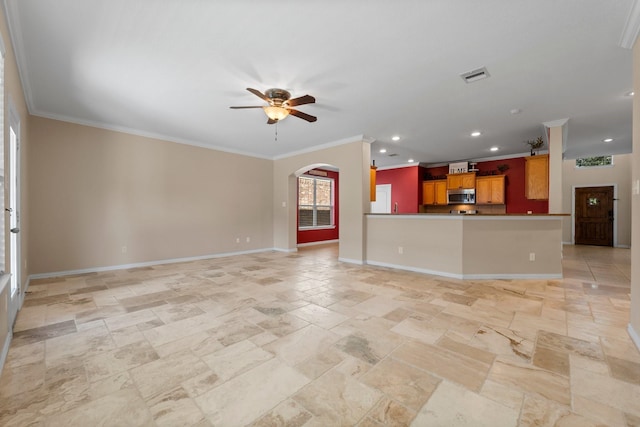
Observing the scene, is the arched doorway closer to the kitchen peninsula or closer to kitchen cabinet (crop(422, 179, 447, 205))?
kitchen cabinet (crop(422, 179, 447, 205))

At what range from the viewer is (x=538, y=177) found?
17.1 ft

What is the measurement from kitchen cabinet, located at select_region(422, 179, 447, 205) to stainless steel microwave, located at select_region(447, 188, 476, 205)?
0.23 m

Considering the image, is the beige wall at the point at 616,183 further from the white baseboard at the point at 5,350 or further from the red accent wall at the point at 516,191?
the white baseboard at the point at 5,350

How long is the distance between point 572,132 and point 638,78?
3.87 meters

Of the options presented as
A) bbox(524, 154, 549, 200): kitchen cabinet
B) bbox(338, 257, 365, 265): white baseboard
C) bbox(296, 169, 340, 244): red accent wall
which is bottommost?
bbox(338, 257, 365, 265): white baseboard

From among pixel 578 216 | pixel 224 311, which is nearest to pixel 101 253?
pixel 224 311

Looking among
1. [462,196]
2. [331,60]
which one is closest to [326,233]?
[462,196]

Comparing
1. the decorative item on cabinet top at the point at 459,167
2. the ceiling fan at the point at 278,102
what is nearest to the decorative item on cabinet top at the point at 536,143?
the decorative item on cabinet top at the point at 459,167

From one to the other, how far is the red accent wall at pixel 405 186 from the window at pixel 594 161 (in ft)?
15.8

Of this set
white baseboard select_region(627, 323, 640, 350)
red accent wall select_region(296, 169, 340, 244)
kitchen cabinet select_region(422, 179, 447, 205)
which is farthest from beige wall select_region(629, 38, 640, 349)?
red accent wall select_region(296, 169, 340, 244)

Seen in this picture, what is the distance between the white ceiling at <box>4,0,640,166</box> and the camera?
2.15 metres

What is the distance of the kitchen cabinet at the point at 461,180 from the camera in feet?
25.5

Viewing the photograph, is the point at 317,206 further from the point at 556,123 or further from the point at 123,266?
the point at 556,123

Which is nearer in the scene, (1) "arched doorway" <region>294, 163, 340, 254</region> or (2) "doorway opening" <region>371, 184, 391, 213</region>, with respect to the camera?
(1) "arched doorway" <region>294, 163, 340, 254</region>
